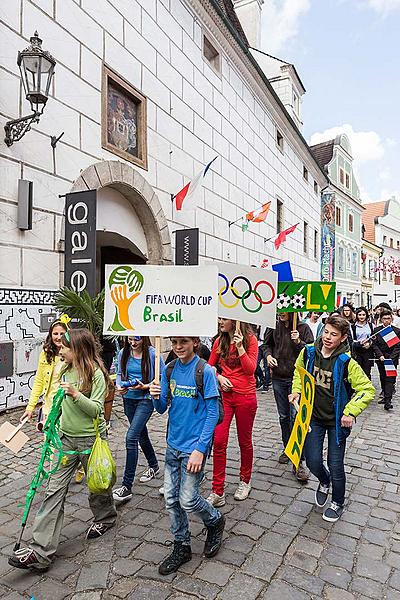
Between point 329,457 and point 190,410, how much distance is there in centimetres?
146

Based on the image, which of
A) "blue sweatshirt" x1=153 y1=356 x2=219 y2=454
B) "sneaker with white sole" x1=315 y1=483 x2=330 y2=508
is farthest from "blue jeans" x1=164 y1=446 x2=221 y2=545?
"sneaker with white sole" x1=315 y1=483 x2=330 y2=508

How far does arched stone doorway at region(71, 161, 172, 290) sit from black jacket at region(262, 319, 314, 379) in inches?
178

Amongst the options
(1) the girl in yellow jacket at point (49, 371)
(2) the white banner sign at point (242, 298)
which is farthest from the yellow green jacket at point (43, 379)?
(2) the white banner sign at point (242, 298)

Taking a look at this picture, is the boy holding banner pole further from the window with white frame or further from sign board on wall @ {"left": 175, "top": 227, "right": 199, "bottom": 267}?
the window with white frame

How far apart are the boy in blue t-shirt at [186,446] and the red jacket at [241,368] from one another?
955 millimetres

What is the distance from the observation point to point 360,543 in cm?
348

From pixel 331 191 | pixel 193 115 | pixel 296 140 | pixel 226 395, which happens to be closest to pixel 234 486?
pixel 226 395

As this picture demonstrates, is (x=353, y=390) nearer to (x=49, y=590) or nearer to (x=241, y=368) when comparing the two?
(x=241, y=368)

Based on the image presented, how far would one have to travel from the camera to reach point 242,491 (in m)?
4.24

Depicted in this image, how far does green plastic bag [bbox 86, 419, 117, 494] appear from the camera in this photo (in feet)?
10.6

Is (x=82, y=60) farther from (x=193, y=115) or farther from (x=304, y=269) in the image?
(x=304, y=269)

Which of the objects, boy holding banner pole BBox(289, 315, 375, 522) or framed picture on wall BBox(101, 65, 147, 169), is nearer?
boy holding banner pole BBox(289, 315, 375, 522)

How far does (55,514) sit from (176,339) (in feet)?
4.56

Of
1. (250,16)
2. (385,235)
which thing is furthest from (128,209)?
(385,235)
